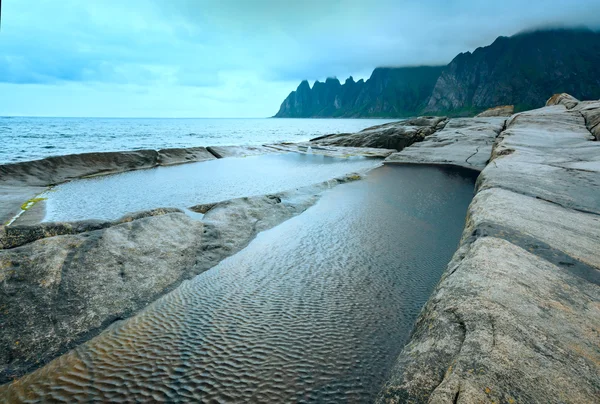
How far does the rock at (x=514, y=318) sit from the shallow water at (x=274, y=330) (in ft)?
3.42

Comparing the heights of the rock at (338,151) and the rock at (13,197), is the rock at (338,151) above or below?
below

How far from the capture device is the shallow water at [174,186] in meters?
11.4

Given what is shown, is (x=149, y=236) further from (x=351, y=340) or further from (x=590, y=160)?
(x=590, y=160)

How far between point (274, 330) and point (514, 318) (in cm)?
Result: 300

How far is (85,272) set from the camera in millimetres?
5102

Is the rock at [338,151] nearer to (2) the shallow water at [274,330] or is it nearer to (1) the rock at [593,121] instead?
(1) the rock at [593,121]

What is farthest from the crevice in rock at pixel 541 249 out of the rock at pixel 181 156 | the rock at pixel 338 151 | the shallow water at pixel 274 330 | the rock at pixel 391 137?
the rock at pixel 391 137

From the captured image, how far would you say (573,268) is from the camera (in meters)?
3.66

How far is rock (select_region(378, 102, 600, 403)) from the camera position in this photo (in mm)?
2111

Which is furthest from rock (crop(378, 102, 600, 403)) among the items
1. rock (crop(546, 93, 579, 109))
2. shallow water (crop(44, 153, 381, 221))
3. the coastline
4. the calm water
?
rock (crop(546, 93, 579, 109))

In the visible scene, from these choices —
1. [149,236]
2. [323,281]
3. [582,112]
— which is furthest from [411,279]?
[582,112]

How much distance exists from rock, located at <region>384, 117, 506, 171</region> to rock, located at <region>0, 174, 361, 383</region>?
17838mm

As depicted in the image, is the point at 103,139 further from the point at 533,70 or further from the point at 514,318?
the point at 533,70

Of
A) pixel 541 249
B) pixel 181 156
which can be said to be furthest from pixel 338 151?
pixel 541 249
